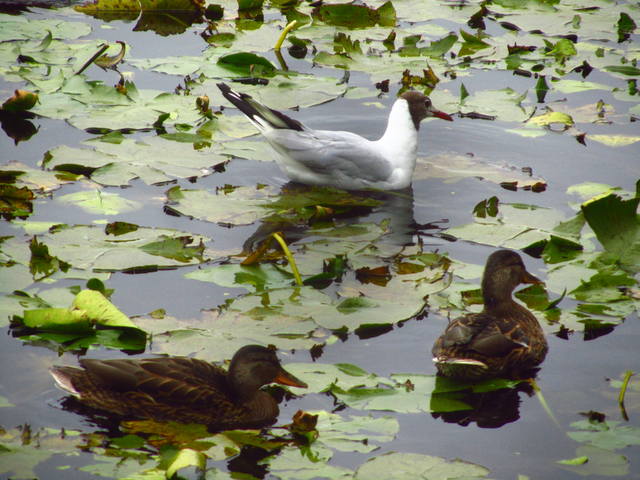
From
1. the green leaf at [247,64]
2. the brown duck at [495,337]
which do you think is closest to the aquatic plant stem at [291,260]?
the brown duck at [495,337]

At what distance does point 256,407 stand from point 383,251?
5.98 feet

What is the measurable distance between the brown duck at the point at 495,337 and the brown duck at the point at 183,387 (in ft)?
2.57

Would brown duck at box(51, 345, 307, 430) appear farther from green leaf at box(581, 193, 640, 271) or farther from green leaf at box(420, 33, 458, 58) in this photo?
green leaf at box(420, 33, 458, 58)

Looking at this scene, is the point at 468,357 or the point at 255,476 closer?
the point at 255,476

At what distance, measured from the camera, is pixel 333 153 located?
21.6ft

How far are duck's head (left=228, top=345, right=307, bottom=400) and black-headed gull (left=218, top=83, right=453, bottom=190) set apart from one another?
2.68m

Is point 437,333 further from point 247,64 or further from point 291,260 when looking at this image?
point 247,64

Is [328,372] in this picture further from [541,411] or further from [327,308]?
[541,411]

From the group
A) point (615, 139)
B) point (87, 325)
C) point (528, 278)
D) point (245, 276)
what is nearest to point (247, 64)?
point (615, 139)

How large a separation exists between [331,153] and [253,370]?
2775 mm

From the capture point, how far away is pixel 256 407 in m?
4.14

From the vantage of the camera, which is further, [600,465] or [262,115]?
[262,115]

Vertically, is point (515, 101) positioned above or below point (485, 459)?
above

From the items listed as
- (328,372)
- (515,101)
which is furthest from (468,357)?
(515,101)
